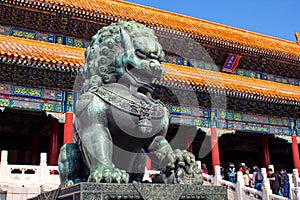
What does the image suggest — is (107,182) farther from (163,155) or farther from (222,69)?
(222,69)

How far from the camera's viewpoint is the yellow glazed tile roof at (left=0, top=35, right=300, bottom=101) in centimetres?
1019

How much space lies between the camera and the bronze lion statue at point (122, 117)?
2570 millimetres

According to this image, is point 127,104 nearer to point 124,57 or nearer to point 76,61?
point 124,57

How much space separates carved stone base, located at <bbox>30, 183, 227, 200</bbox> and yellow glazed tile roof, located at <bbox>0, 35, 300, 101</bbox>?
26.4ft

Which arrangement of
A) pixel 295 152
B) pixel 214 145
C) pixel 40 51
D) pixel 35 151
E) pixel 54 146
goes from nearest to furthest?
pixel 40 51
pixel 54 146
pixel 214 145
pixel 35 151
pixel 295 152

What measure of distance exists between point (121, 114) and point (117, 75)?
0.37 meters

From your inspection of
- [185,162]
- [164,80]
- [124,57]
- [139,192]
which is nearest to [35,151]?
[164,80]

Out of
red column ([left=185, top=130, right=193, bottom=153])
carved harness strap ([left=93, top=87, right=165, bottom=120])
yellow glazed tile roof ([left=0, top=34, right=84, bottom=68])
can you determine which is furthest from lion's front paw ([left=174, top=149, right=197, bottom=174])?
red column ([left=185, top=130, right=193, bottom=153])

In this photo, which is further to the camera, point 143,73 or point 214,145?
point 214,145

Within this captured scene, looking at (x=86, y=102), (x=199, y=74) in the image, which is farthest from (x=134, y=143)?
(x=199, y=74)

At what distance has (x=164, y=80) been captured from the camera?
11.0 meters

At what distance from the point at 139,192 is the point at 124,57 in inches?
41.0

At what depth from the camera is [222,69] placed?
54.3 feet

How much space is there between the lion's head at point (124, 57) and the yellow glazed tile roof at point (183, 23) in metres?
10.5
